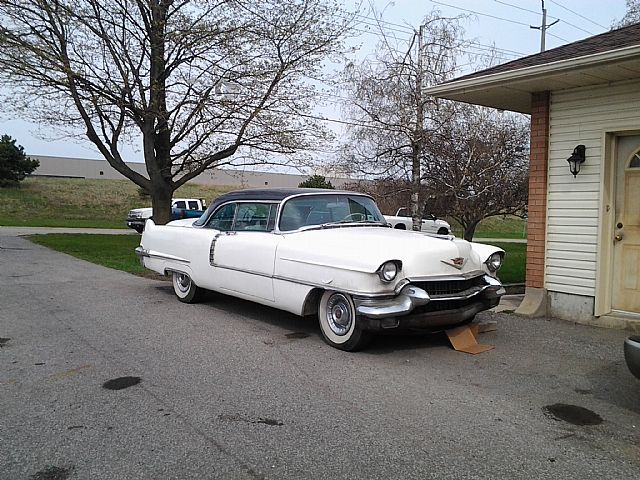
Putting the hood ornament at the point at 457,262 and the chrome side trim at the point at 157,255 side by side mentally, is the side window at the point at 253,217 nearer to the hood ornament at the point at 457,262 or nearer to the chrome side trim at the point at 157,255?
the chrome side trim at the point at 157,255

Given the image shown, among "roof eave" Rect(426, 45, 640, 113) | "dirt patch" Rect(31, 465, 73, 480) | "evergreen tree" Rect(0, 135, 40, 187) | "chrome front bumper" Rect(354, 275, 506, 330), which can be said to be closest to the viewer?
"dirt patch" Rect(31, 465, 73, 480)

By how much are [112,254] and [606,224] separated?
39.6 feet

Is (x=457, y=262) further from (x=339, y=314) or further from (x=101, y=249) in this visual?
(x=101, y=249)

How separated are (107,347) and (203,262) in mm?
2092

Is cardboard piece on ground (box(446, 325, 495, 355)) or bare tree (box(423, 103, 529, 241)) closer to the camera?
cardboard piece on ground (box(446, 325, 495, 355))

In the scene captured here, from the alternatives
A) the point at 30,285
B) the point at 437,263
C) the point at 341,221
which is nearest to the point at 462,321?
the point at 437,263

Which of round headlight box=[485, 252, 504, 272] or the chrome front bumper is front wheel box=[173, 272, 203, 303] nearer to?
the chrome front bumper

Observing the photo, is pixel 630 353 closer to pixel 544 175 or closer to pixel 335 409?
pixel 335 409

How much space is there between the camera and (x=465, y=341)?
6.06 m

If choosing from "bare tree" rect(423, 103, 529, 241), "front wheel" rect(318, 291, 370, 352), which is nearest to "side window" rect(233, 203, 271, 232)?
"front wheel" rect(318, 291, 370, 352)

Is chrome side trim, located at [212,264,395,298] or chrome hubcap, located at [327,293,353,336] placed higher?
chrome side trim, located at [212,264,395,298]

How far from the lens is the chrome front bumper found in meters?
5.43

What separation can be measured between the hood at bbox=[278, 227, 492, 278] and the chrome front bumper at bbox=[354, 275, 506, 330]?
22cm

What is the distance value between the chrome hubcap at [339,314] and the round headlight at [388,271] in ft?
1.84
